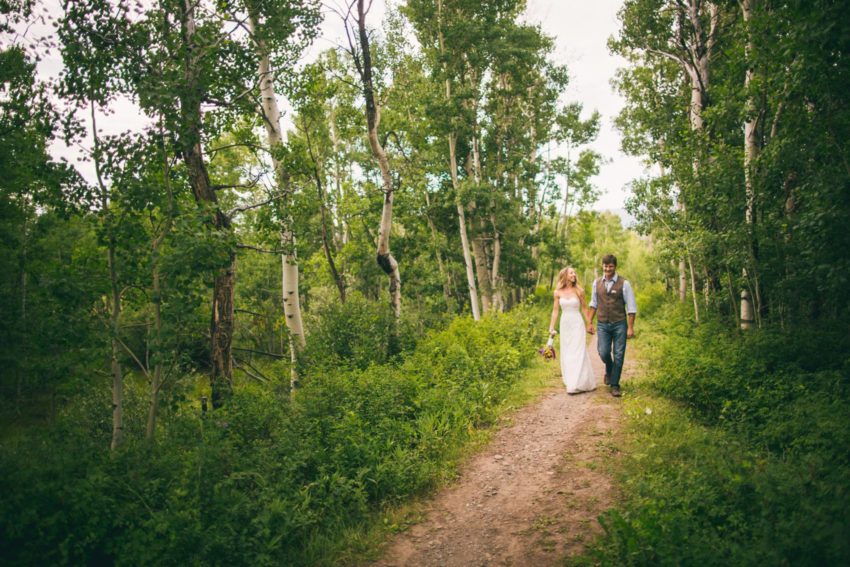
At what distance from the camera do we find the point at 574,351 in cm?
767

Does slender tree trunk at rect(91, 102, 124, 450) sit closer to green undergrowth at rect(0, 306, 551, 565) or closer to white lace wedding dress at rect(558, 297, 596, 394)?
green undergrowth at rect(0, 306, 551, 565)

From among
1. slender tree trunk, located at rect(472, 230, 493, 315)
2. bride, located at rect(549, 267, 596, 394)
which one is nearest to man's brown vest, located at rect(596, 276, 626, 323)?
bride, located at rect(549, 267, 596, 394)

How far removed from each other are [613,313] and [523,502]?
376 centimetres

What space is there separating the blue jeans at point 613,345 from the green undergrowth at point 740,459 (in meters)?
0.43

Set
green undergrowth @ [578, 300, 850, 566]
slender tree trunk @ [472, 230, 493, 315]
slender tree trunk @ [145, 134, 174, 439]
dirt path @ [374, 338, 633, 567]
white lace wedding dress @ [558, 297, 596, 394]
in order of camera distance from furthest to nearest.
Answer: slender tree trunk @ [472, 230, 493, 315], white lace wedding dress @ [558, 297, 596, 394], slender tree trunk @ [145, 134, 174, 439], dirt path @ [374, 338, 633, 567], green undergrowth @ [578, 300, 850, 566]

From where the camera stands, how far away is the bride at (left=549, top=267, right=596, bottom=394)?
7652mm

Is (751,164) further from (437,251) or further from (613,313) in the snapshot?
(437,251)

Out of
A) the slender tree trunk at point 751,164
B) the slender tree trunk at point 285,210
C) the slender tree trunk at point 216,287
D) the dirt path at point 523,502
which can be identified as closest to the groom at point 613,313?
the dirt path at point 523,502

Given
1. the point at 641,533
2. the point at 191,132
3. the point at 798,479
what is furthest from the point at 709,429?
the point at 191,132

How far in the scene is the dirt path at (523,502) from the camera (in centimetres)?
394

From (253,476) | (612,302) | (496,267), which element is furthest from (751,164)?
(496,267)

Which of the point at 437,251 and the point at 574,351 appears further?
the point at 437,251

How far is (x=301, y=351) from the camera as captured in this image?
31.1 ft

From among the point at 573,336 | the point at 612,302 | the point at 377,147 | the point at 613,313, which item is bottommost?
the point at 573,336
